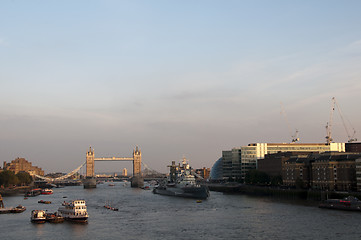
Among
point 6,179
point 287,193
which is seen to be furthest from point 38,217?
point 6,179

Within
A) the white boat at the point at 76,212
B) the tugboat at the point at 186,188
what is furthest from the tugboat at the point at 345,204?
the white boat at the point at 76,212

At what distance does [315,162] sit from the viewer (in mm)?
123188

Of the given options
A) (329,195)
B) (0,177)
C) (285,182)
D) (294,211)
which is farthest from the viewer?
(0,177)

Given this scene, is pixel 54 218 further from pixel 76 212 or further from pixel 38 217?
pixel 76 212

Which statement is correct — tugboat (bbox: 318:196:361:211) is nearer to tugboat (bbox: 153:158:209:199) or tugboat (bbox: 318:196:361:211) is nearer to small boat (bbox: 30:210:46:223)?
tugboat (bbox: 153:158:209:199)

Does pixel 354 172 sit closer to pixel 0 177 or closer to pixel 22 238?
pixel 22 238

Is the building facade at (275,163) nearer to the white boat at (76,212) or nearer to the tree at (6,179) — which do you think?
the white boat at (76,212)

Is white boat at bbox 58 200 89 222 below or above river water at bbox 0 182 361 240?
above

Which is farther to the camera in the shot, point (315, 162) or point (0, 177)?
point (0, 177)

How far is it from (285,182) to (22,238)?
332ft

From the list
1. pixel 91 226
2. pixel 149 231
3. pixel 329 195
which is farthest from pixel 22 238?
pixel 329 195

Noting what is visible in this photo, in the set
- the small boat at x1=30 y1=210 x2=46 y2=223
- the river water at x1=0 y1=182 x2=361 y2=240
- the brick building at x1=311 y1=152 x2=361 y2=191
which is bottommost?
the river water at x1=0 y1=182 x2=361 y2=240

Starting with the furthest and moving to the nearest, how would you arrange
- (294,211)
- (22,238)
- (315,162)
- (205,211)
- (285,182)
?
(285,182)
(315,162)
(205,211)
(294,211)
(22,238)

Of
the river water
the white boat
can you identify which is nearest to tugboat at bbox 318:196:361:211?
the river water
